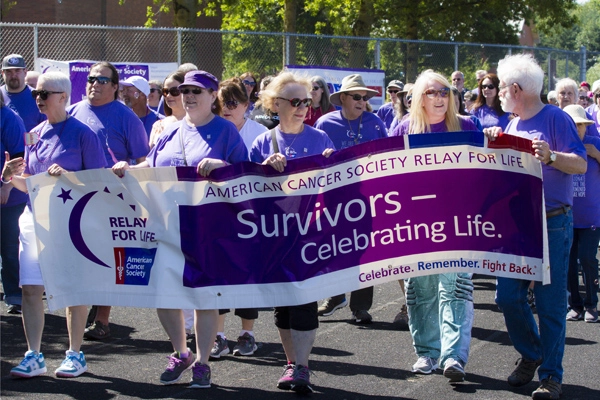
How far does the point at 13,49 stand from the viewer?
57.3 ft

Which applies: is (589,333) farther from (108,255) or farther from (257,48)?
(257,48)

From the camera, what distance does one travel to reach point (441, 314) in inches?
238

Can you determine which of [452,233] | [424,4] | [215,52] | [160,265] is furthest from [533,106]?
[424,4]

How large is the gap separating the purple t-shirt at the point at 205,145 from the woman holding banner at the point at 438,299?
48.0 inches

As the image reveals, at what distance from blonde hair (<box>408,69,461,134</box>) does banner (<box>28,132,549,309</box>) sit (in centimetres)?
41

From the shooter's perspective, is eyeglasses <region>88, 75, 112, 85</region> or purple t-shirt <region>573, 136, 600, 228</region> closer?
eyeglasses <region>88, 75, 112, 85</region>

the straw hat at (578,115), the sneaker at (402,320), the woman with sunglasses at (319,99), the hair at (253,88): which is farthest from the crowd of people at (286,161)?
the hair at (253,88)

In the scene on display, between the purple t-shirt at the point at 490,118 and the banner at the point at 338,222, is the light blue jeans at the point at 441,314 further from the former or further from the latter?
the purple t-shirt at the point at 490,118

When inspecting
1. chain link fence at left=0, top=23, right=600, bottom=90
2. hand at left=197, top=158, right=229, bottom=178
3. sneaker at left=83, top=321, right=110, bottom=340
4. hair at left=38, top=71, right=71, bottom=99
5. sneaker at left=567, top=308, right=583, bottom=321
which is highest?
chain link fence at left=0, top=23, right=600, bottom=90

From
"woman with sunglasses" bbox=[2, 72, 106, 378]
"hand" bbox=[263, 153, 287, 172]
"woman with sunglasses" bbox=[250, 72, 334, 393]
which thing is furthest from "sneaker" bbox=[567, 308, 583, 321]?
"woman with sunglasses" bbox=[2, 72, 106, 378]

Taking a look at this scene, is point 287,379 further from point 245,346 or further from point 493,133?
point 493,133

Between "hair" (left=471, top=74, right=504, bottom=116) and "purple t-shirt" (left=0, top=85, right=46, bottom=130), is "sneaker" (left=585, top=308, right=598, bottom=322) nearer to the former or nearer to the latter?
"hair" (left=471, top=74, right=504, bottom=116)

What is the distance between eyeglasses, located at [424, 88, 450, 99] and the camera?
605 centimetres

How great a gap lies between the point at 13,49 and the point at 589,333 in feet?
43.4
